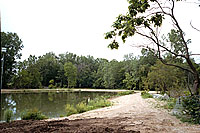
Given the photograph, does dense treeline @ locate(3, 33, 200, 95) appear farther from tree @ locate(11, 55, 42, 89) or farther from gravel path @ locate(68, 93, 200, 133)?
gravel path @ locate(68, 93, 200, 133)

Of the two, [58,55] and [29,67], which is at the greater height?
[58,55]

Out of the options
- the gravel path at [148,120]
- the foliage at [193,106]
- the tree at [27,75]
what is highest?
the tree at [27,75]

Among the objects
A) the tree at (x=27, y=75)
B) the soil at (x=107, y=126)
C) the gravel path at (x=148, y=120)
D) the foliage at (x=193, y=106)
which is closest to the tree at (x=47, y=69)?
the tree at (x=27, y=75)

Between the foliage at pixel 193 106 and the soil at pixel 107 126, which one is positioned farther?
the foliage at pixel 193 106

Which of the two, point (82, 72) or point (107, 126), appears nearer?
point (107, 126)

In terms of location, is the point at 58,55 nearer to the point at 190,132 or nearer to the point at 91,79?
the point at 91,79

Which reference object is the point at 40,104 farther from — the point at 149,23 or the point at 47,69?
the point at 47,69

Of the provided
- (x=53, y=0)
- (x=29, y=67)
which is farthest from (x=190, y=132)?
(x=29, y=67)

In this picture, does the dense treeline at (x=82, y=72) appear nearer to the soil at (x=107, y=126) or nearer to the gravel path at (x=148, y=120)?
the gravel path at (x=148, y=120)

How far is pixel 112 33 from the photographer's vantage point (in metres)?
5.34

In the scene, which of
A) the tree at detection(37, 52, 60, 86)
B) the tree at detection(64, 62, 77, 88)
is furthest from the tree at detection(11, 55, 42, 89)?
the tree at detection(64, 62, 77, 88)

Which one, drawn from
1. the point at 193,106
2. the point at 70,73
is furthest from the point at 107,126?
the point at 70,73

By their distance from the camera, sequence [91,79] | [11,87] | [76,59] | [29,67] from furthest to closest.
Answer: [76,59], [91,79], [29,67], [11,87]

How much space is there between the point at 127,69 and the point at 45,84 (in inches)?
700
